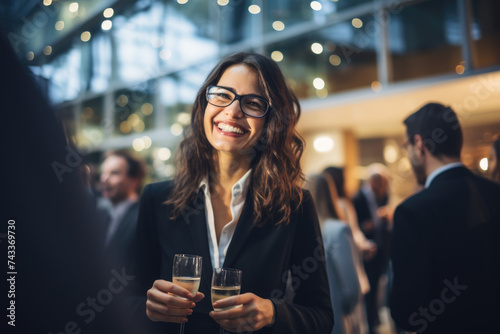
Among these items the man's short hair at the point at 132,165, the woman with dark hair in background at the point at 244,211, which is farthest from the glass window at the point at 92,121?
the woman with dark hair in background at the point at 244,211

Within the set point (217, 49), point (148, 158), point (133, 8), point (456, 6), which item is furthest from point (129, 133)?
point (456, 6)

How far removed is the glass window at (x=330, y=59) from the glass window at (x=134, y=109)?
13.0 feet

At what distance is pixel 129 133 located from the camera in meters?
11.0

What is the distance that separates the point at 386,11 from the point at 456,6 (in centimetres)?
100

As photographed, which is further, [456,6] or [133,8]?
[133,8]

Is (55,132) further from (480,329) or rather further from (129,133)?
(129,133)

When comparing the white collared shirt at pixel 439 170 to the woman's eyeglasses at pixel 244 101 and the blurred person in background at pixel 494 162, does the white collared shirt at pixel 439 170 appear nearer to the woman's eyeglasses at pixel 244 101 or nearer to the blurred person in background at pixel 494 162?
the blurred person in background at pixel 494 162

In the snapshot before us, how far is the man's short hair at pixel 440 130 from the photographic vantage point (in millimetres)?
1915

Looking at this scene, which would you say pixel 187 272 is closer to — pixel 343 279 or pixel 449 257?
pixel 449 257

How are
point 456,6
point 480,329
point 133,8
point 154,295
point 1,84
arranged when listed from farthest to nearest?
point 133,8, point 456,6, point 480,329, point 154,295, point 1,84

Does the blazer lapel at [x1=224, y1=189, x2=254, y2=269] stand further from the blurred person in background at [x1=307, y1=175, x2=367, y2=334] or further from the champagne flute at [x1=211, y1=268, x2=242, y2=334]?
the blurred person in background at [x1=307, y1=175, x2=367, y2=334]

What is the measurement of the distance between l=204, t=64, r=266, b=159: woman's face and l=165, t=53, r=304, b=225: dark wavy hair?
5cm

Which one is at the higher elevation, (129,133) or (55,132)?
(129,133)

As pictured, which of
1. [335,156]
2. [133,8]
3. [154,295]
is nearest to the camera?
[154,295]
